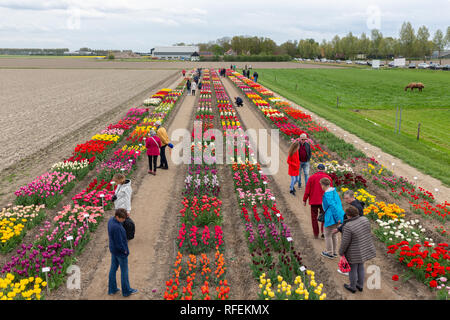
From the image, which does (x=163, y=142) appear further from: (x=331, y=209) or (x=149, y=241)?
(x=331, y=209)

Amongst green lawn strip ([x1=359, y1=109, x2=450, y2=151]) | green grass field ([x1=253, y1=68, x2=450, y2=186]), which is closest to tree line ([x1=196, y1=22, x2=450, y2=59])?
green grass field ([x1=253, y1=68, x2=450, y2=186])

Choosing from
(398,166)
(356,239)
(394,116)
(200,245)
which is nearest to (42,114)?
(200,245)

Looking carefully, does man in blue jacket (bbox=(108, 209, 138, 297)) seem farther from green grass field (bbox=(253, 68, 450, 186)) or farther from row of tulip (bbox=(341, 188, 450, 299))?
green grass field (bbox=(253, 68, 450, 186))

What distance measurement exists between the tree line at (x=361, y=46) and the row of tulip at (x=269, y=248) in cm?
11019

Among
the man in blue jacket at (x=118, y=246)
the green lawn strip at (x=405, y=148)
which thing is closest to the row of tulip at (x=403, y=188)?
the green lawn strip at (x=405, y=148)

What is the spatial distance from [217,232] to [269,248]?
1.42m

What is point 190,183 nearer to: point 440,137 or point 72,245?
point 72,245

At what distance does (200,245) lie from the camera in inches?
327

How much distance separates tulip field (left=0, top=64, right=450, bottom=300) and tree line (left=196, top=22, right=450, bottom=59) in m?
106

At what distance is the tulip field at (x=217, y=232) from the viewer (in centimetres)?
673

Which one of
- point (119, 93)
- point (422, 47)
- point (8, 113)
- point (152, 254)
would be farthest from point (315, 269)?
point (422, 47)

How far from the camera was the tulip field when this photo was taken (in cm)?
673

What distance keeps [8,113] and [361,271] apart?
28.8 meters

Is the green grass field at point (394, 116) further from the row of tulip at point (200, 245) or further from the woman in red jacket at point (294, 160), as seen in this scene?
the row of tulip at point (200, 245)
